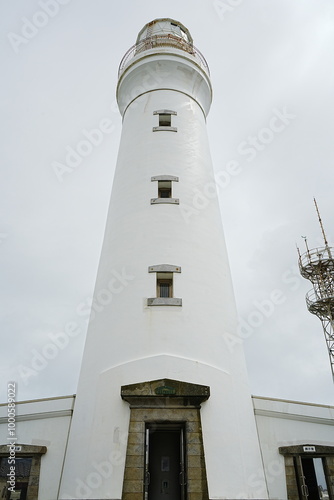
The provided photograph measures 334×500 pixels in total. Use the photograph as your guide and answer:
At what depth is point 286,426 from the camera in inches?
392

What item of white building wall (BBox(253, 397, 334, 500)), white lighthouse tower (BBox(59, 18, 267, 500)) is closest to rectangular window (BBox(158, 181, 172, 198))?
white lighthouse tower (BBox(59, 18, 267, 500))

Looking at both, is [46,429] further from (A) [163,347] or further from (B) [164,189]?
(B) [164,189]

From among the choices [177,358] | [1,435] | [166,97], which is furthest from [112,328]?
[166,97]

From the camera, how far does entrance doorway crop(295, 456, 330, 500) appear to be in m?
9.10

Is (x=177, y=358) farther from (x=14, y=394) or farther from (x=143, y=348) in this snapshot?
(x=14, y=394)

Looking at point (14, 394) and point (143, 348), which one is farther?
point (14, 394)

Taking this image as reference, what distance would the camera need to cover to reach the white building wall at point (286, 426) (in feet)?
31.0

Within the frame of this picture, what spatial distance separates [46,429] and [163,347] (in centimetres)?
401

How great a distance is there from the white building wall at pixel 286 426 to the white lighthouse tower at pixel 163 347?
797 mm

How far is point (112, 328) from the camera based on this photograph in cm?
972

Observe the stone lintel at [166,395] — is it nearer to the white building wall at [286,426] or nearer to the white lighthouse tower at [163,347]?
the white lighthouse tower at [163,347]

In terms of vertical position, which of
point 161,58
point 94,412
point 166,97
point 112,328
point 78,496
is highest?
point 161,58

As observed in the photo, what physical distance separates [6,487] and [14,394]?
7.13ft

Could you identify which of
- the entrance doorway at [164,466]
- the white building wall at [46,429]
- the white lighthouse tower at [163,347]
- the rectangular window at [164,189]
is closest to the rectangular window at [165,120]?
the white lighthouse tower at [163,347]
